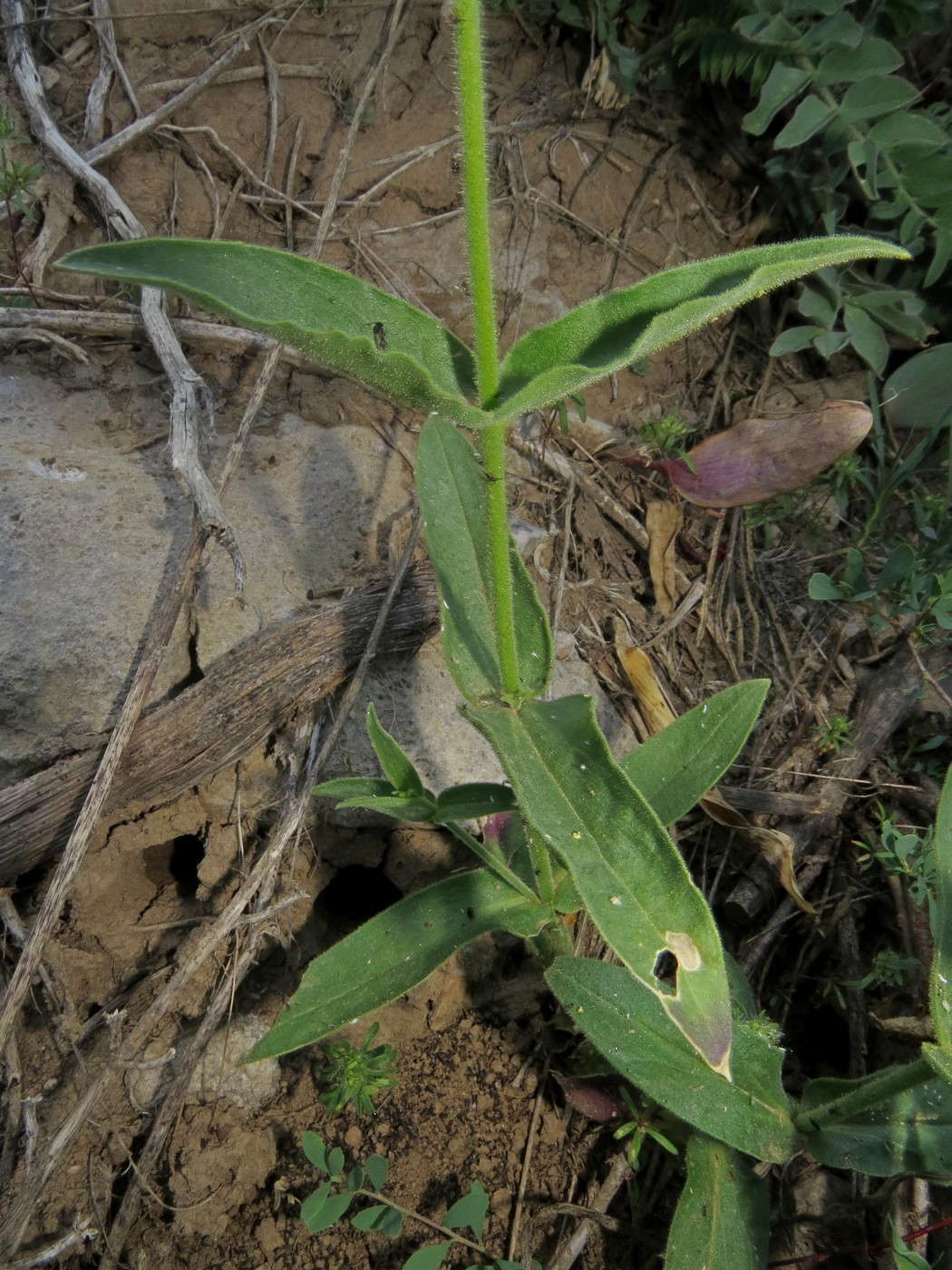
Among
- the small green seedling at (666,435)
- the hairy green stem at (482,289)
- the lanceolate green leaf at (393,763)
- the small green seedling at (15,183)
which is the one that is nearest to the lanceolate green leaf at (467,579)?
the hairy green stem at (482,289)

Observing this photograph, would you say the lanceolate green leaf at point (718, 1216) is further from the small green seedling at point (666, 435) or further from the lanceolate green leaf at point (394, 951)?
the small green seedling at point (666, 435)

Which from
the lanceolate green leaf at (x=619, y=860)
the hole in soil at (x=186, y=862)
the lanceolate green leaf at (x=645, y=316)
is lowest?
the hole in soil at (x=186, y=862)

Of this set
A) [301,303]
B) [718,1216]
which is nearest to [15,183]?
[301,303]

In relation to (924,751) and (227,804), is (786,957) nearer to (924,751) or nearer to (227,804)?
(924,751)

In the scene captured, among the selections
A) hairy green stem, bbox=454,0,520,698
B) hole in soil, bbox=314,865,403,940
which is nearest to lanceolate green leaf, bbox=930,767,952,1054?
hairy green stem, bbox=454,0,520,698

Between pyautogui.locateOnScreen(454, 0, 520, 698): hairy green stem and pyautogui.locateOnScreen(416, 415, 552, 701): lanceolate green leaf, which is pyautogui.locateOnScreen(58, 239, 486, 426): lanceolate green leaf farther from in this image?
pyautogui.locateOnScreen(416, 415, 552, 701): lanceolate green leaf

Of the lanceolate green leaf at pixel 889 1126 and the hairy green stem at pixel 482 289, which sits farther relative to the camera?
the lanceolate green leaf at pixel 889 1126
